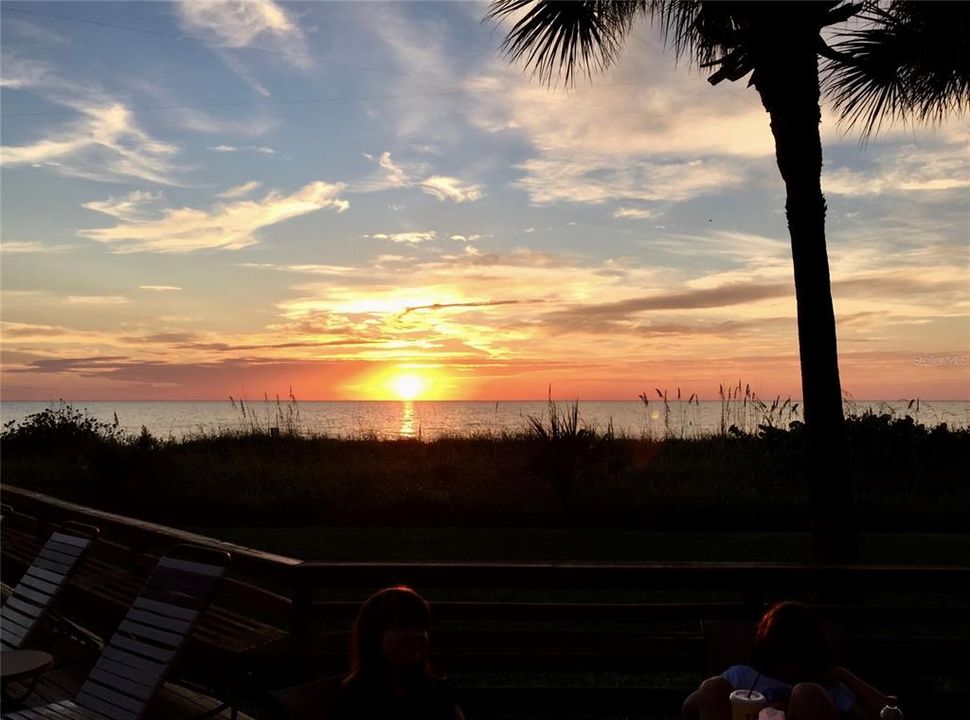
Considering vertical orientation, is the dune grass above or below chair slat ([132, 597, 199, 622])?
above

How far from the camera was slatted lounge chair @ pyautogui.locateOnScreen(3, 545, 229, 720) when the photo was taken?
3891mm

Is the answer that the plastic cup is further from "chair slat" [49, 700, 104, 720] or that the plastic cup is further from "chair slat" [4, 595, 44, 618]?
"chair slat" [4, 595, 44, 618]

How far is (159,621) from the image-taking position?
13.6 feet

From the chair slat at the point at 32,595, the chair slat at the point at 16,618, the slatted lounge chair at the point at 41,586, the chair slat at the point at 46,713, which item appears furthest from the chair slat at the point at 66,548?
the chair slat at the point at 46,713

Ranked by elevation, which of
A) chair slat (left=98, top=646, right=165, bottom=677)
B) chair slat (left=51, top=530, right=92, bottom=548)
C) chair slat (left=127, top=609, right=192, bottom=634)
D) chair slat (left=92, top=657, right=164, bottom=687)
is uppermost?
chair slat (left=51, top=530, right=92, bottom=548)

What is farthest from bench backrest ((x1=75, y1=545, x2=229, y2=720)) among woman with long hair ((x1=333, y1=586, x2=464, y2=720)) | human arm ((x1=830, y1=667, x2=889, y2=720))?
human arm ((x1=830, y1=667, x2=889, y2=720))

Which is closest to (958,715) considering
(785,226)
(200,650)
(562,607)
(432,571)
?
(562,607)

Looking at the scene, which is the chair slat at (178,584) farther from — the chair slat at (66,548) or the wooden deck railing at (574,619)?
the chair slat at (66,548)

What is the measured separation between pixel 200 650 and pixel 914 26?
22.3 feet

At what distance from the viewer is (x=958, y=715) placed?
4.28m

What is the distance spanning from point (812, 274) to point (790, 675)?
11.9 feet

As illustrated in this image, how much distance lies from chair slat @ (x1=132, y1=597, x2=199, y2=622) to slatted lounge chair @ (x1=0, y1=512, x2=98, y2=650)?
1.12 meters

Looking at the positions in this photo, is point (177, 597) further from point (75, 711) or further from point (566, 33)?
point (566, 33)

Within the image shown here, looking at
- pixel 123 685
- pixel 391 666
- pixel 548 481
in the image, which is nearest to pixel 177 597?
pixel 123 685
